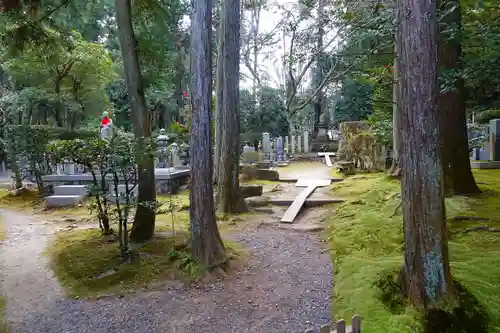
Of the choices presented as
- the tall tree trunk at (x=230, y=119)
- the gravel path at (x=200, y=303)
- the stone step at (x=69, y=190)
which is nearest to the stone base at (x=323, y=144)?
the stone step at (x=69, y=190)

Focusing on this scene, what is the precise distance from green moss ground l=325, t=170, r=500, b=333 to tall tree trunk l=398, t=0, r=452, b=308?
0.34m

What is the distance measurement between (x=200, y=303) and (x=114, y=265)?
59.0 inches

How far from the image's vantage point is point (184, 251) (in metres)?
4.68

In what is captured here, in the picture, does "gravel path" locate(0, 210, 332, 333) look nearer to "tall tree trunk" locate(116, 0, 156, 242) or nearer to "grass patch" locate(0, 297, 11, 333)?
"grass patch" locate(0, 297, 11, 333)

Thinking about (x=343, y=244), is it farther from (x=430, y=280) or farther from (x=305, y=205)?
(x=305, y=205)

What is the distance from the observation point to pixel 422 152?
272 centimetres

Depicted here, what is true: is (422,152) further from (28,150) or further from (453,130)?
(28,150)

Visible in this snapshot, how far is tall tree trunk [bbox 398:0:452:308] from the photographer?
2.71 meters

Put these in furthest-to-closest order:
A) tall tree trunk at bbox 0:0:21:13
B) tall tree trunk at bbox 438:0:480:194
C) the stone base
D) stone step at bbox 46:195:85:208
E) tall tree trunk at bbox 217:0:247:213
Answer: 1. the stone base
2. stone step at bbox 46:195:85:208
3. tall tree trunk at bbox 217:0:247:213
4. tall tree trunk at bbox 438:0:480:194
5. tall tree trunk at bbox 0:0:21:13

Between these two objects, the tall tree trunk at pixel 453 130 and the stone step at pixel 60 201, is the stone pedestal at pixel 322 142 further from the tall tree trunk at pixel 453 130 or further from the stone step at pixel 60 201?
the tall tree trunk at pixel 453 130

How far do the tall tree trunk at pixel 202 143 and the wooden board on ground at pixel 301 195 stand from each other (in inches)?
87.8

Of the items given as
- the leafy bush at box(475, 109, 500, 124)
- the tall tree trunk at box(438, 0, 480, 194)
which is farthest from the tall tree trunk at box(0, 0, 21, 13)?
the leafy bush at box(475, 109, 500, 124)

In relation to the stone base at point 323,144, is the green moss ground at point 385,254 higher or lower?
lower

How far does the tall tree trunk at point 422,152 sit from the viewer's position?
8.89 ft
